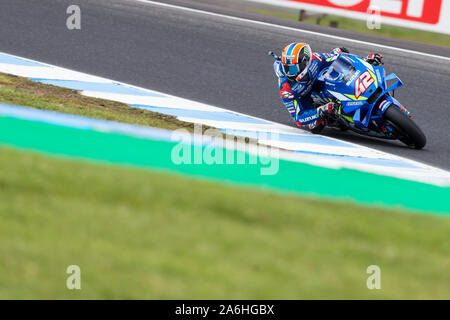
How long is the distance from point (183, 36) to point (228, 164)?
6716 mm

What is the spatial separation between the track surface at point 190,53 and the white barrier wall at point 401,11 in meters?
0.36

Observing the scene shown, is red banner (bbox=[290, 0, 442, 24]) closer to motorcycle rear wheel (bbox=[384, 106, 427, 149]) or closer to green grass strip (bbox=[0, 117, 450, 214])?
motorcycle rear wheel (bbox=[384, 106, 427, 149])

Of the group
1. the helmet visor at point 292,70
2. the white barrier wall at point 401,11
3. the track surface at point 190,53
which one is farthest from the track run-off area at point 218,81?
the helmet visor at point 292,70

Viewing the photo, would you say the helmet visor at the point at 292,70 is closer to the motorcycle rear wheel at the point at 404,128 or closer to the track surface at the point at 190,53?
the track surface at the point at 190,53

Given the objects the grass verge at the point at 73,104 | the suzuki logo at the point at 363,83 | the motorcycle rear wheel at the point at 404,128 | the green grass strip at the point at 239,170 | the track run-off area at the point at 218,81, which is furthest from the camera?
the grass verge at the point at 73,104

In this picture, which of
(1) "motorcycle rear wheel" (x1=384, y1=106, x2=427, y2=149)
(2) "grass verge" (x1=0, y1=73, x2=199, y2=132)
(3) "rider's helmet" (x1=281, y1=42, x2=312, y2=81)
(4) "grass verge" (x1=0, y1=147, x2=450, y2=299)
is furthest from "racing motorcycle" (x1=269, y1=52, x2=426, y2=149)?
(4) "grass verge" (x1=0, y1=147, x2=450, y2=299)

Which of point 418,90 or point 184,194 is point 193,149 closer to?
point 184,194

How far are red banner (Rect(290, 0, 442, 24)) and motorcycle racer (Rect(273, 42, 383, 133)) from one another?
12.5ft

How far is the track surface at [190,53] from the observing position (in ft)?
34.7

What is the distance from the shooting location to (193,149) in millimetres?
6625

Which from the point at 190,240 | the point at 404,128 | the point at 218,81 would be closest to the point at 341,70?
the point at 404,128

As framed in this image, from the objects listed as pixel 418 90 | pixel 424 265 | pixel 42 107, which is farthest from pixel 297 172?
pixel 418 90

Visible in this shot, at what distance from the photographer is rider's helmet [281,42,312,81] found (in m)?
9.02

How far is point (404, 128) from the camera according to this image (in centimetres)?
876
